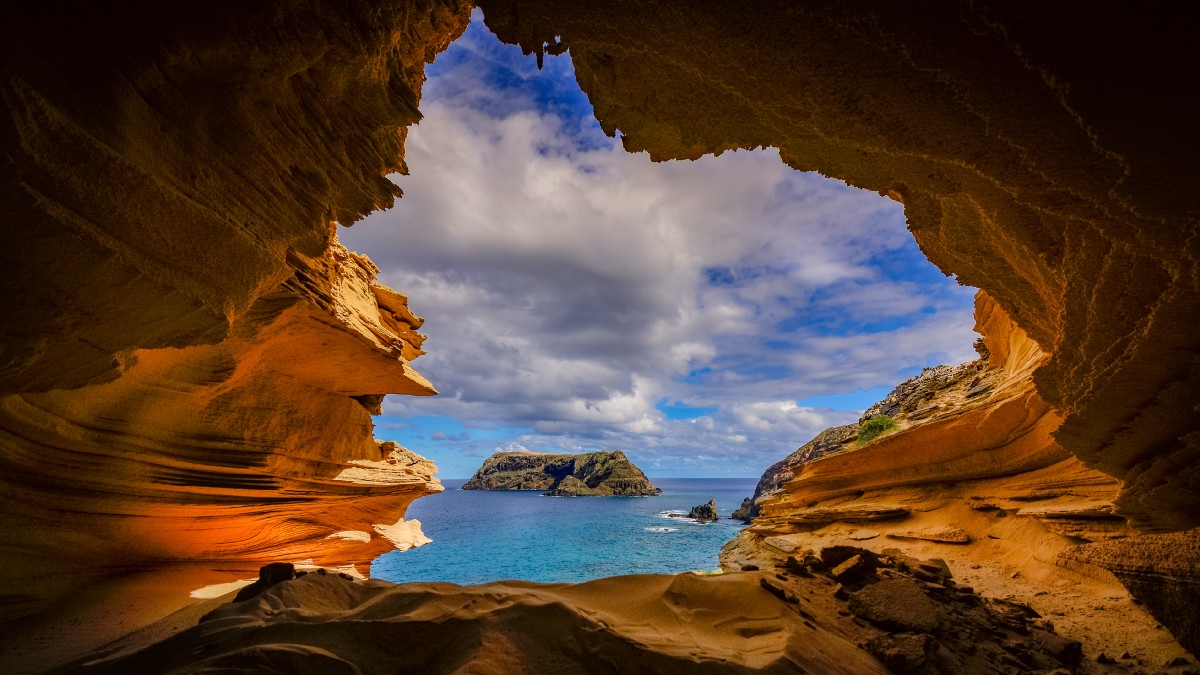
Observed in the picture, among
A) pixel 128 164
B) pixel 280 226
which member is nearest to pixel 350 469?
pixel 280 226

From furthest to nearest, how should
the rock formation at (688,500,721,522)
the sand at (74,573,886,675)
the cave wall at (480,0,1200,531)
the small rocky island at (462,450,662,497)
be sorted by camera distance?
the small rocky island at (462,450,662,497) → the rock formation at (688,500,721,522) → the sand at (74,573,886,675) → the cave wall at (480,0,1200,531)

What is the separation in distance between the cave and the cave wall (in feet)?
0.05

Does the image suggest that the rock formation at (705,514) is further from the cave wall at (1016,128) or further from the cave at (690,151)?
the cave wall at (1016,128)

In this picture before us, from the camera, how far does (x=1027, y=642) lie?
4531mm

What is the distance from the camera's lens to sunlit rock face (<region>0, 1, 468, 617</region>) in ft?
9.83

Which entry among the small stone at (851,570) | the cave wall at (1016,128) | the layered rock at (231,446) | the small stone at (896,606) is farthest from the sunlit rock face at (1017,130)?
the layered rock at (231,446)

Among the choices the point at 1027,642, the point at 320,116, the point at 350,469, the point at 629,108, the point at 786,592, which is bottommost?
the point at 1027,642

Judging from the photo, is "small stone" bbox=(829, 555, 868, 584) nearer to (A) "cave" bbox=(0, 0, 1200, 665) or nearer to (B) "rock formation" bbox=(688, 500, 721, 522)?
(A) "cave" bbox=(0, 0, 1200, 665)

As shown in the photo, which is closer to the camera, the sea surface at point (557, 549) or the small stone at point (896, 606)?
the small stone at point (896, 606)

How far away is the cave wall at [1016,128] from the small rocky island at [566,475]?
116m

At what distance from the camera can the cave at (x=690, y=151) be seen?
7.49 ft

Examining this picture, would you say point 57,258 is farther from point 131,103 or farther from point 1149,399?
point 1149,399

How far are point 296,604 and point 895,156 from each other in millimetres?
7334

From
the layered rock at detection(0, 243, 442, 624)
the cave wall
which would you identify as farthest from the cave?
the layered rock at detection(0, 243, 442, 624)
